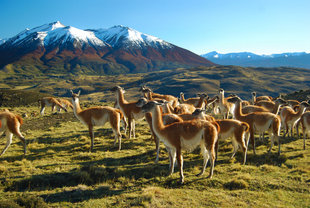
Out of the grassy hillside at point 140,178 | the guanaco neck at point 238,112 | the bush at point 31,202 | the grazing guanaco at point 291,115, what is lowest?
the grassy hillside at point 140,178

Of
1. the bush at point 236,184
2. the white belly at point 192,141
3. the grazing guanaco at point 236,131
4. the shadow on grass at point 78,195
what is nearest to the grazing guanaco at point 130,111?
the grazing guanaco at point 236,131

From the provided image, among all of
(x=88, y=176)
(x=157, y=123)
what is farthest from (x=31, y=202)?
(x=157, y=123)

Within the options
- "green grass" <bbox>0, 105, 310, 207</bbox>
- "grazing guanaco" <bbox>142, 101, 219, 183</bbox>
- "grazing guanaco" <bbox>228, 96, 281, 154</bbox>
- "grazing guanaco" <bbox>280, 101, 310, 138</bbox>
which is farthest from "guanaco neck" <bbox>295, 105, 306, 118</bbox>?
"grazing guanaco" <bbox>142, 101, 219, 183</bbox>

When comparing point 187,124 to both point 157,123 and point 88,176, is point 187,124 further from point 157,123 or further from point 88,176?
point 88,176

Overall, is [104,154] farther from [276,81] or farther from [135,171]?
[276,81]

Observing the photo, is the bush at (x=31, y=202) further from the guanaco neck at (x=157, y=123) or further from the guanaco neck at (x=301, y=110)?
the guanaco neck at (x=301, y=110)

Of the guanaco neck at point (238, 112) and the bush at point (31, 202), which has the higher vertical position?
the guanaco neck at point (238, 112)

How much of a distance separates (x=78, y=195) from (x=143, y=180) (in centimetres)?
207

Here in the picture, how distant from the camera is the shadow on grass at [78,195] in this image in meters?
5.37

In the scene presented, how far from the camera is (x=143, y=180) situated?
656 cm

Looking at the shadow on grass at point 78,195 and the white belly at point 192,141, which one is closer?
the shadow on grass at point 78,195

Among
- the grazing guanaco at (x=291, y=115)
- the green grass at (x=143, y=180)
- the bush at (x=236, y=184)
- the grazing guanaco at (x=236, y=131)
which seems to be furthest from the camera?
the grazing guanaco at (x=291, y=115)

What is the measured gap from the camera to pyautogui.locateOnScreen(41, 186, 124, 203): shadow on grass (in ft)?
17.6

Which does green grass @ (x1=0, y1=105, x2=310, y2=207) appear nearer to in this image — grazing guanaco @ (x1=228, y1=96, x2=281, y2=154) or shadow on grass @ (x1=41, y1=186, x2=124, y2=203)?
shadow on grass @ (x1=41, y1=186, x2=124, y2=203)
